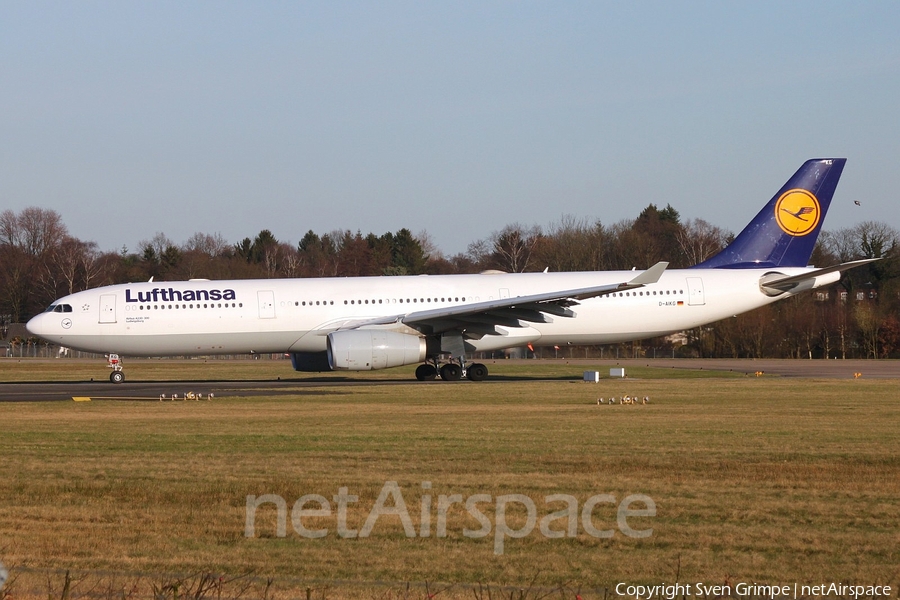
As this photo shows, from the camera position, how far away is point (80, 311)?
28969mm

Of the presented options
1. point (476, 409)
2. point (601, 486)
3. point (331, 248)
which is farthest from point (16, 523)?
point (331, 248)

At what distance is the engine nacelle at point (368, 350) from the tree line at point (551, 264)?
26.6 m

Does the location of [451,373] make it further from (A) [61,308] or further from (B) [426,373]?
(A) [61,308]

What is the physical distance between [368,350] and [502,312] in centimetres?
382

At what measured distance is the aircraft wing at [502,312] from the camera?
1041 inches

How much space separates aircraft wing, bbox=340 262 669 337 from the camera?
2644 centimetres

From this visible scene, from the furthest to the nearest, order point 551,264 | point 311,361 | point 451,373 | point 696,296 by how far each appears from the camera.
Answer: point 551,264, point 696,296, point 311,361, point 451,373

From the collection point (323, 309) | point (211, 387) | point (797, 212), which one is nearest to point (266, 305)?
point (323, 309)

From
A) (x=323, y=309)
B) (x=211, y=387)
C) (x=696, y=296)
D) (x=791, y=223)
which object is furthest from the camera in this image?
(x=791, y=223)

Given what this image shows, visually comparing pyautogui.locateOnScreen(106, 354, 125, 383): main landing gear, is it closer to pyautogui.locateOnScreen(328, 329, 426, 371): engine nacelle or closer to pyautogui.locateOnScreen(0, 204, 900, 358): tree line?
pyautogui.locateOnScreen(328, 329, 426, 371): engine nacelle

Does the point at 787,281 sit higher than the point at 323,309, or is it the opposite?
the point at 787,281

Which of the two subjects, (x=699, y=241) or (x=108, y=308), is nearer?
(x=108, y=308)

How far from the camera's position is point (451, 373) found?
28859 millimetres

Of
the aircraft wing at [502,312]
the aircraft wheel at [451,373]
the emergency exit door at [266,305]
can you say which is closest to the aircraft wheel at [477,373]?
the aircraft wheel at [451,373]
